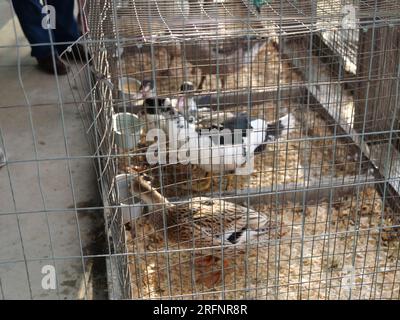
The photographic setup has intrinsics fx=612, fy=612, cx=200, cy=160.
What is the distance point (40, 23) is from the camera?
4793mm

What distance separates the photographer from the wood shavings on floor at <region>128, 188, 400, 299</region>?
2.77 meters

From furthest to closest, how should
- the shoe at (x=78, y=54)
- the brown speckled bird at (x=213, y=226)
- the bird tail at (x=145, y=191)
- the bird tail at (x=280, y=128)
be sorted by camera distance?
the bird tail at (x=280, y=128) < the bird tail at (x=145, y=191) < the brown speckled bird at (x=213, y=226) < the shoe at (x=78, y=54)

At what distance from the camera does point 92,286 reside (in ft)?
9.02

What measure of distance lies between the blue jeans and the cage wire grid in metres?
1.01

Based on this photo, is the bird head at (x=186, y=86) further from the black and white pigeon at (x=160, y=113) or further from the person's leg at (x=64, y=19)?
the person's leg at (x=64, y=19)

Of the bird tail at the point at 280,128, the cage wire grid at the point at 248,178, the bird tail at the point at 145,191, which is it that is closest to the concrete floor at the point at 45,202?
the cage wire grid at the point at 248,178

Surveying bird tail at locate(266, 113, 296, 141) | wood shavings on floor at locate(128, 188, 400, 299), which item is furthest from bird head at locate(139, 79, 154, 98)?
wood shavings on floor at locate(128, 188, 400, 299)

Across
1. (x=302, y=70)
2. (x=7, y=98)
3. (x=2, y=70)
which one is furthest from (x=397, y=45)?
(x=2, y=70)

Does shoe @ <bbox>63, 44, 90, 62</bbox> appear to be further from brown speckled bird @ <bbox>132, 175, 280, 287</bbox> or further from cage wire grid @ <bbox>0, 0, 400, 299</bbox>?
brown speckled bird @ <bbox>132, 175, 280, 287</bbox>

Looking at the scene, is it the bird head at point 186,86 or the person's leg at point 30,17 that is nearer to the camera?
the bird head at point 186,86

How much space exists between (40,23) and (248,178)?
229 cm

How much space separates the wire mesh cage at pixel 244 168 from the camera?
2354 millimetres

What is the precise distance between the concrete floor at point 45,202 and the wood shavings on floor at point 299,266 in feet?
0.85
